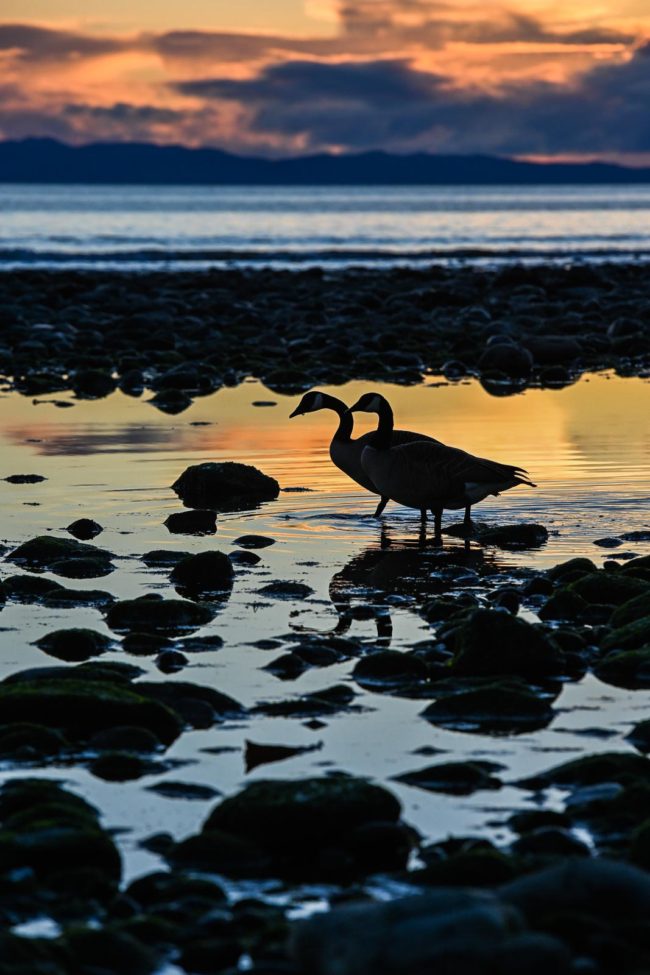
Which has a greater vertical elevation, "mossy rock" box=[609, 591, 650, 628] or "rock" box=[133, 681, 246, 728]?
"mossy rock" box=[609, 591, 650, 628]

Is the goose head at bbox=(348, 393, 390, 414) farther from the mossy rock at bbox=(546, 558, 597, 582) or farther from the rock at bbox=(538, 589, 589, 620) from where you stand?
the rock at bbox=(538, 589, 589, 620)

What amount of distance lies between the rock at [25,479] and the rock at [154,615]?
5.13m

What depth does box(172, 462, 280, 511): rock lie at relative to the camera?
1300 cm

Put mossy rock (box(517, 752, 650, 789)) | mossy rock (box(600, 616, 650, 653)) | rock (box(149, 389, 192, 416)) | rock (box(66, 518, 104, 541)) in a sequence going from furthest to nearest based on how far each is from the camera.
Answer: rock (box(149, 389, 192, 416)) < rock (box(66, 518, 104, 541)) < mossy rock (box(600, 616, 650, 653)) < mossy rock (box(517, 752, 650, 789))

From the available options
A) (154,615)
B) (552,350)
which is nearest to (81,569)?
(154,615)

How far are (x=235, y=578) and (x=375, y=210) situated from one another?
12625 centimetres

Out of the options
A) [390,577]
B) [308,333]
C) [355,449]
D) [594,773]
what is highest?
[308,333]

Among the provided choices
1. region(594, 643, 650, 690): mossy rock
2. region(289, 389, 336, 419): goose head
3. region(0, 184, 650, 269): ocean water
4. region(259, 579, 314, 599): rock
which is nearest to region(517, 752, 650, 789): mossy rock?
region(594, 643, 650, 690): mossy rock

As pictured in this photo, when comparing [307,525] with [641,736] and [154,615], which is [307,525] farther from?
[641,736]

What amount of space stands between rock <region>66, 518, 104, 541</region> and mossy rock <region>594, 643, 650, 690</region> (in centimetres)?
479

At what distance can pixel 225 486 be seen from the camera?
13.0 meters

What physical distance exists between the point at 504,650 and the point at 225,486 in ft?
18.5

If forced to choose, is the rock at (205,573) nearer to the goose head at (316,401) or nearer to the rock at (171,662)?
the rock at (171,662)

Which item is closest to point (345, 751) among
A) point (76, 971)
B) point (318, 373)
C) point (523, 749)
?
point (523, 749)
